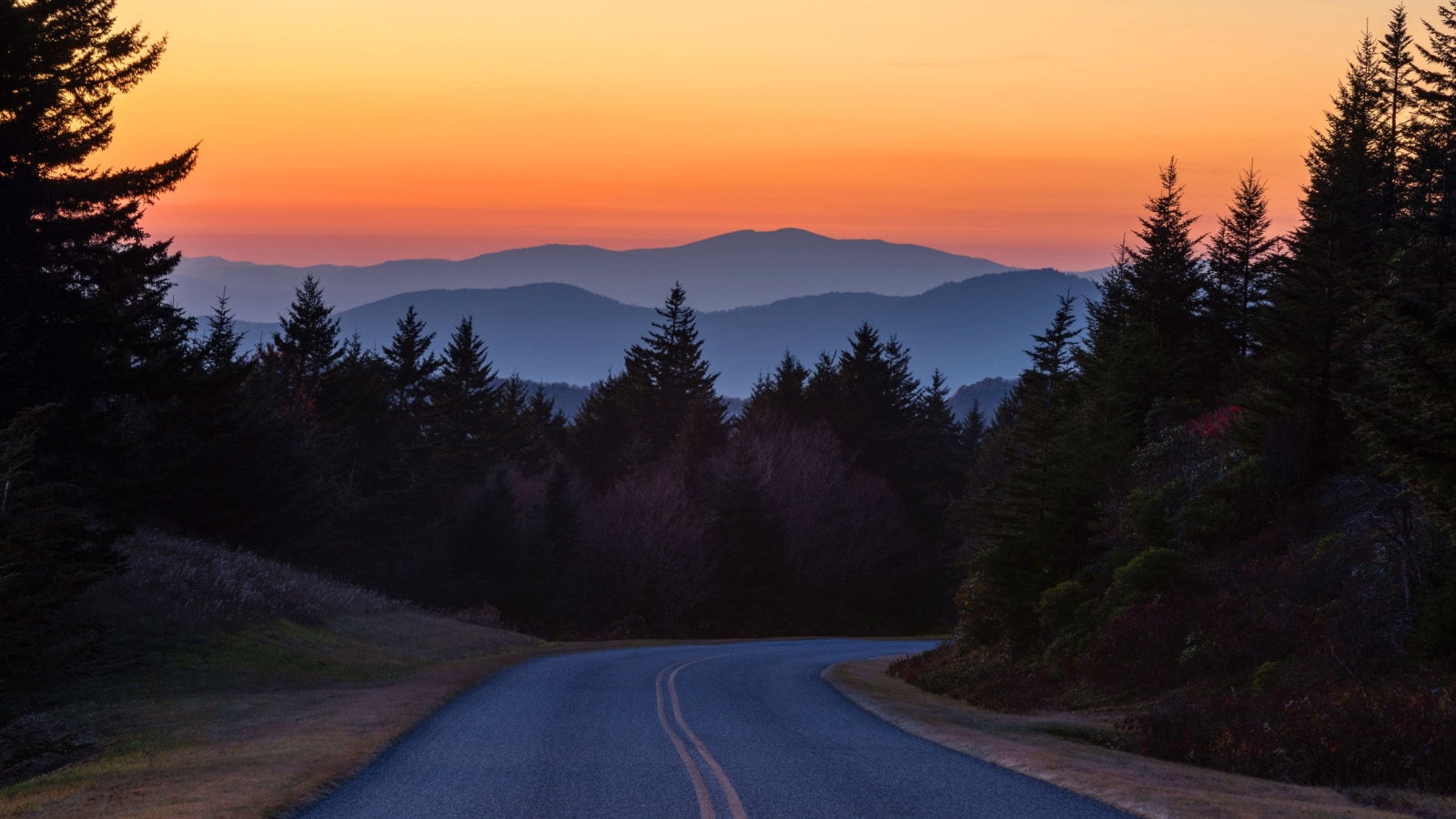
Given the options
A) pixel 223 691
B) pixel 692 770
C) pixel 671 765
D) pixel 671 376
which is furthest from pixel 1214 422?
pixel 671 376

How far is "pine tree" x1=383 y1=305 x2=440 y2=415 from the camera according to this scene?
296 feet

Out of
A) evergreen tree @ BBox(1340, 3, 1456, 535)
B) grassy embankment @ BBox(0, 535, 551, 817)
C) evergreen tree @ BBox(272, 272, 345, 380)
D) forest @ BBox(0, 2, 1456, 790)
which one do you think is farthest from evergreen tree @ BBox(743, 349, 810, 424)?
evergreen tree @ BBox(1340, 3, 1456, 535)

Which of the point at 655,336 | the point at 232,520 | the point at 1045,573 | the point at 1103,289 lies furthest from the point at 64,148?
the point at 655,336

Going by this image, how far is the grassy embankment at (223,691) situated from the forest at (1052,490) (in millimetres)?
1637

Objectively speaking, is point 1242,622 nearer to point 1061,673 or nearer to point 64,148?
point 1061,673

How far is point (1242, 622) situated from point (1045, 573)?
8077mm

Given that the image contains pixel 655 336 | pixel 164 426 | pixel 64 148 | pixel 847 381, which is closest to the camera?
pixel 64 148

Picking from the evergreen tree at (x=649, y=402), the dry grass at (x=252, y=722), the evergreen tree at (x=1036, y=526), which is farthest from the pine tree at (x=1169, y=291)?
the evergreen tree at (x=649, y=402)

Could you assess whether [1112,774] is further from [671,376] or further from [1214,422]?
[671,376]

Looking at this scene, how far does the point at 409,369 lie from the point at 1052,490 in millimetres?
68406

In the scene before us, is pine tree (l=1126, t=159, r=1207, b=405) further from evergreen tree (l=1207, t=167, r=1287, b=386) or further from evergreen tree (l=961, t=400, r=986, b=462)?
evergreen tree (l=961, t=400, r=986, b=462)

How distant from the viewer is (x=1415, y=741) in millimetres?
15570

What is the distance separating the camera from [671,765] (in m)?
15.1

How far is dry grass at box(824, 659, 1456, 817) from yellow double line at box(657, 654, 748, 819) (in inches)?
167
